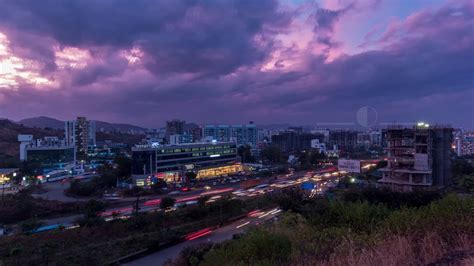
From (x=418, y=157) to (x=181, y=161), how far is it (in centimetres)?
1822

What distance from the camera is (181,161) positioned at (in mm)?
26938

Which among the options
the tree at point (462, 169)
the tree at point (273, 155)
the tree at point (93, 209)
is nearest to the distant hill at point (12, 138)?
the tree at point (93, 209)

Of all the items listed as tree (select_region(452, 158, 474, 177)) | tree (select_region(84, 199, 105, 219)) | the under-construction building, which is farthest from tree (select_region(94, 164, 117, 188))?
tree (select_region(452, 158, 474, 177))

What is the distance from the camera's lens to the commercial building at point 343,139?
148 ft

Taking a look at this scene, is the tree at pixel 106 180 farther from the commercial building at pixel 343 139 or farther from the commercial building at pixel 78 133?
the commercial building at pixel 343 139

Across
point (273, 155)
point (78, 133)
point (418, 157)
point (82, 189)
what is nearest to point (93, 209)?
point (82, 189)

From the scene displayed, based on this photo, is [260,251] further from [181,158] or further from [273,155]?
[273,155]

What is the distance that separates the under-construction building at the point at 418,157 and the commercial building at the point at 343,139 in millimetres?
31278

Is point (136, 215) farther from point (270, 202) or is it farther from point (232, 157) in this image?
point (232, 157)

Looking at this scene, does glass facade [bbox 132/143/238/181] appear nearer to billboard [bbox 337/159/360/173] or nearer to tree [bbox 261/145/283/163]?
tree [bbox 261/145/283/163]

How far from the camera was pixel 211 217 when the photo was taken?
38.4 ft

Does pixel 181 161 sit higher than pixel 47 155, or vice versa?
pixel 47 155

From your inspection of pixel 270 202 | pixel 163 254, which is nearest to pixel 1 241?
pixel 163 254

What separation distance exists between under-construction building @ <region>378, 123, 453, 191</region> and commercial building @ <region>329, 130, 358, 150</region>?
103 feet
